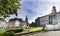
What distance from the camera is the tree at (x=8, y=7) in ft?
32.3

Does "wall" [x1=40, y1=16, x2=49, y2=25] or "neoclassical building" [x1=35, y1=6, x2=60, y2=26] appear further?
"wall" [x1=40, y1=16, x2=49, y2=25]

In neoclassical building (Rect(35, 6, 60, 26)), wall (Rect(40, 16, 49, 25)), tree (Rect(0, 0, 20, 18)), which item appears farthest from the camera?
wall (Rect(40, 16, 49, 25))

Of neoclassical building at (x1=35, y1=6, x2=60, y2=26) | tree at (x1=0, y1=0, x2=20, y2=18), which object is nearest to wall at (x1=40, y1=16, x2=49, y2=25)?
neoclassical building at (x1=35, y1=6, x2=60, y2=26)

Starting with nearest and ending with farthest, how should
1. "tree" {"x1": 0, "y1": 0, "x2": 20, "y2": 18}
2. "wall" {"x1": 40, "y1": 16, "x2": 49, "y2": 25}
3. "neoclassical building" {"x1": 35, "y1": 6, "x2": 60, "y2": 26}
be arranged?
"tree" {"x1": 0, "y1": 0, "x2": 20, "y2": 18} → "neoclassical building" {"x1": 35, "y1": 6, "x2": 60, "y2": 26} → "wall" {"x1": 40, "y1": 16, "x2": 49, "y2": 25}

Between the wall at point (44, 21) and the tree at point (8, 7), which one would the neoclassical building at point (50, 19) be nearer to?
the wall at point (44, 21)

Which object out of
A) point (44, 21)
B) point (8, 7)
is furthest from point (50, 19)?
point (8, 7)

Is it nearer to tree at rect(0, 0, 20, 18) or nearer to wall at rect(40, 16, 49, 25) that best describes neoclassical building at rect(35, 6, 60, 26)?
wall at rect(40, 16, 49, 25)

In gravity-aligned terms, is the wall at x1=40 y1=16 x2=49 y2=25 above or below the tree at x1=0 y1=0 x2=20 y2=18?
below

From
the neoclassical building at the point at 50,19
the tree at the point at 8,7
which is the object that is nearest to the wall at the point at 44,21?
the neoclassical building at the point at 50,19

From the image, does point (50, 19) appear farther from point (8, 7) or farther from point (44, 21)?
point (8, 7)

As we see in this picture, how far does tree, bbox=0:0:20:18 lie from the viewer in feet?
32.3

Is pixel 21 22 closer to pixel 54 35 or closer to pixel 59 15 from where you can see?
pixel 59 15

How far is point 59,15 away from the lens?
638 inches

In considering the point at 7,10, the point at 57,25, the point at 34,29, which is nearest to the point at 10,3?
the point at 7,10
